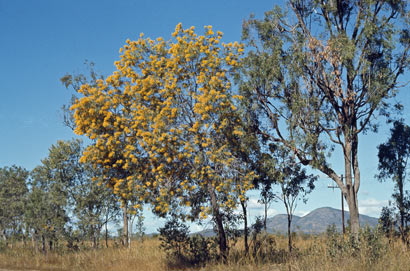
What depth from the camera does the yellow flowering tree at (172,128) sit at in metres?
17.7

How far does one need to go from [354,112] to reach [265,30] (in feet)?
20.7

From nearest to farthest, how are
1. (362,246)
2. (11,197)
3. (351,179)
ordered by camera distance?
(362,246), (351,179), (11,197)

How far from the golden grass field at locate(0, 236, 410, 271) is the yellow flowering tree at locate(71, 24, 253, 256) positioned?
2.38 meters

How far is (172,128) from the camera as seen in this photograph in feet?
58.0

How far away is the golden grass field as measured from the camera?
41.8 ft

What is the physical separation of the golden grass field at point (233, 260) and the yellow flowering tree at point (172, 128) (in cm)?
238

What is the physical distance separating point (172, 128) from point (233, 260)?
20.5ft

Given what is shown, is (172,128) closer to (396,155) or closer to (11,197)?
(396,155)

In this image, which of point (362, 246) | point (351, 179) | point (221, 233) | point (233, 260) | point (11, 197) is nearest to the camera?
point (362, 246)

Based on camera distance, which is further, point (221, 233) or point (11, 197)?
point (11, 197)

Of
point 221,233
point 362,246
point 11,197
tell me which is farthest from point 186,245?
point 11,197

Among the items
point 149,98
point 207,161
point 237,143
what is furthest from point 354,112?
point 149,98

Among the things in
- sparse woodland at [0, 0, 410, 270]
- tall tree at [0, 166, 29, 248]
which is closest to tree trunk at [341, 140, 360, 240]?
sparse woodland at [0, 0, 410, 270]

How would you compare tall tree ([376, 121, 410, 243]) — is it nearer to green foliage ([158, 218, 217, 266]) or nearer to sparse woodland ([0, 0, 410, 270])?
sparse woodland ([0, 0, 410, 270])
